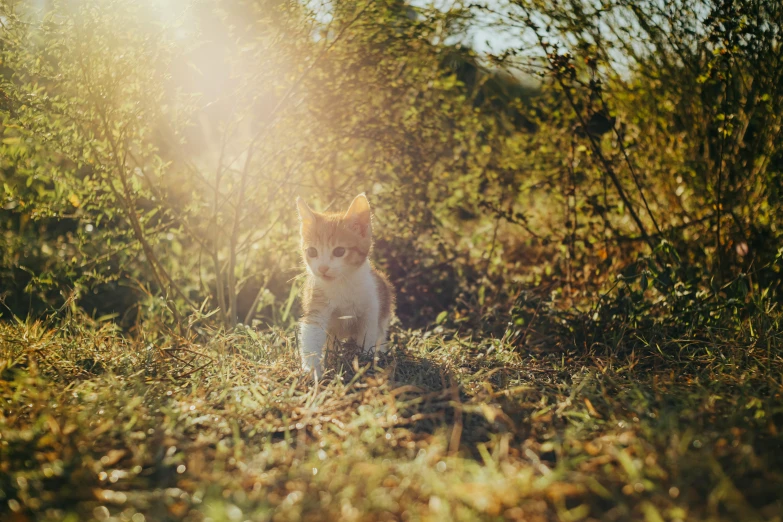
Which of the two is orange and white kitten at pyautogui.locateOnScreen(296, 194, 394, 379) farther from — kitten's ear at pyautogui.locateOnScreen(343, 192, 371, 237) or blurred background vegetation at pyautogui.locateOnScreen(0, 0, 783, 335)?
blurred background vegetation at pyautogui.locateOnScreen(0, 0, 783, 335)

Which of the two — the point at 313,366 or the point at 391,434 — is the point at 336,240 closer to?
the point at 313,366

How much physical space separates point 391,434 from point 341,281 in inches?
51.2

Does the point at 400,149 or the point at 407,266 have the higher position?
the point at 400,149

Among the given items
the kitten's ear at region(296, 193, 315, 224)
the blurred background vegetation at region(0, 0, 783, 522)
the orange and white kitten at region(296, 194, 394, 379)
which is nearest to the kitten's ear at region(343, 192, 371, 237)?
the orange and white kitten at region(296, 194, 394, 379)

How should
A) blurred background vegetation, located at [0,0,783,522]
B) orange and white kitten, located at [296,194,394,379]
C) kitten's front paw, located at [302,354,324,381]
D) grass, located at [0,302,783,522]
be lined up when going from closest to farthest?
grass, located at [0,302,783,522]
blurred background vegetation, located at [0,0,783,522]
kitten's front paw, located at [302,354,324,381]
orange and white kitten, located at [296,194,394,379]

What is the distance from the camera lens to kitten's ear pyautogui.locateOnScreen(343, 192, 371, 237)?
11.1 feet

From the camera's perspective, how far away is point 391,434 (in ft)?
7.22

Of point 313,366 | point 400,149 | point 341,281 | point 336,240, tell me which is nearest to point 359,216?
point 336,240

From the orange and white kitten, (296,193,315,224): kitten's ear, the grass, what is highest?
(296,193,315,224): kitten's ear

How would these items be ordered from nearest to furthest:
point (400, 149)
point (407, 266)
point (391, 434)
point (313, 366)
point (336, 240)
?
point (391, 434)
point (313, 366)
point (336, 240)
point (400, 149)
point (407, 266)

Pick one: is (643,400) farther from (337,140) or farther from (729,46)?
(337,140)

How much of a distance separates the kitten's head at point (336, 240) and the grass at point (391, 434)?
1.45 feet

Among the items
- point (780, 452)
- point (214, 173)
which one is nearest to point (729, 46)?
point (780, 452)

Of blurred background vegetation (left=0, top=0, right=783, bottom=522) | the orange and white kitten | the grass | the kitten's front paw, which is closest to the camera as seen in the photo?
the grass
